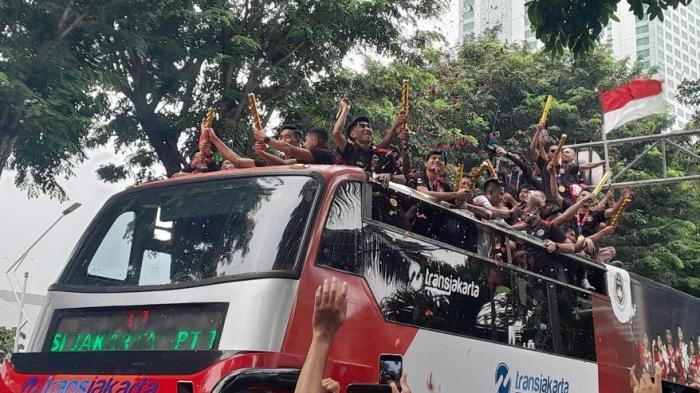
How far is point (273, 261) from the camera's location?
4.00 metres

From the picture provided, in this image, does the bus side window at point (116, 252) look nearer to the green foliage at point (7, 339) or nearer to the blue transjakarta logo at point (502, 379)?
the blue transjakarta logo at point (502, 379)

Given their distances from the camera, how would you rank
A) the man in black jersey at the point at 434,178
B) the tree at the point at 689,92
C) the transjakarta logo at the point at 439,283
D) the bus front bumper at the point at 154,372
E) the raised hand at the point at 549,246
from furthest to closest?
the tree at the point at 689,92
the raised hand at the point at 549,246
the man in black jersey at the point at 434,178
the transjakarta logo at the point at 439,283
the bus front bumper at the point at 154,372

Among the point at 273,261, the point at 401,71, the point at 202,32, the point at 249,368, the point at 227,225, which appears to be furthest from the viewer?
the point at 401,71

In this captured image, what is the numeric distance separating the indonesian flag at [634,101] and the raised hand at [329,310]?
11062 mm

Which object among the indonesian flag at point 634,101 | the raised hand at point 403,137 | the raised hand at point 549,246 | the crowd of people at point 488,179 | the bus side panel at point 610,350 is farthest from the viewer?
the indonesian flag at point 634,101

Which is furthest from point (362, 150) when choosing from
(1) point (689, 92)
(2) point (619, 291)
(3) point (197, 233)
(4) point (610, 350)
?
(1) point (689, 92)

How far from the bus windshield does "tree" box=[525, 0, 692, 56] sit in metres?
2.23

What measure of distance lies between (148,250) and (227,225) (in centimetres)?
58

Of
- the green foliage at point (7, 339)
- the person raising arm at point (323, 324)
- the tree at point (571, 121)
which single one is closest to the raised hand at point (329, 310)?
the person raising arm at point (323, 324)

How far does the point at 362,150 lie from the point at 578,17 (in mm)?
1786

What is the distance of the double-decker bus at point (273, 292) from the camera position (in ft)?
12.5

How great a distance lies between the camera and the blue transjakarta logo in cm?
521

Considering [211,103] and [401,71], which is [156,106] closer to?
[211,103]

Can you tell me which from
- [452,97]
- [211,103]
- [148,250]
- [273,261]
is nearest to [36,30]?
[211,103]
